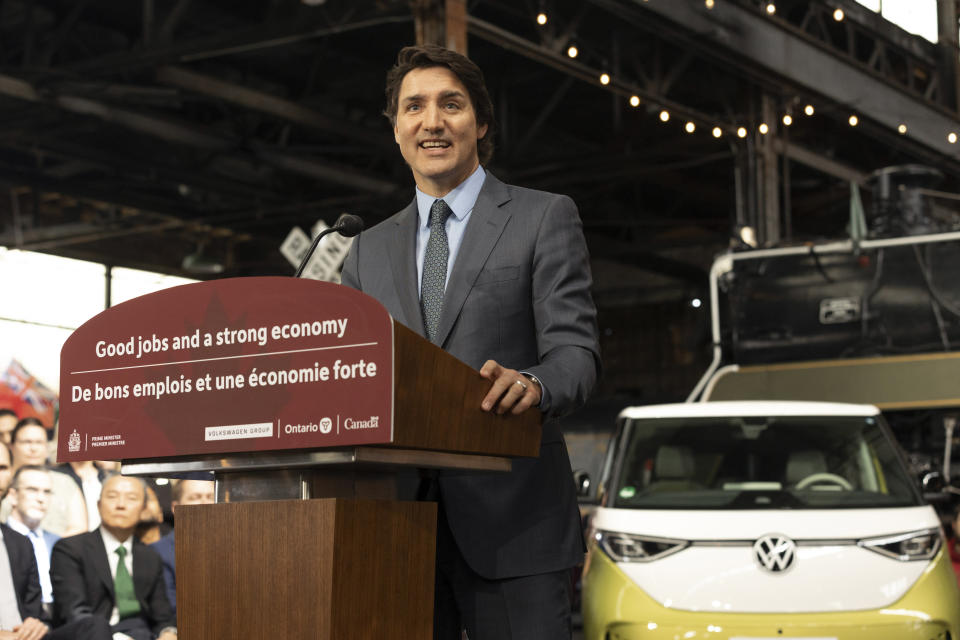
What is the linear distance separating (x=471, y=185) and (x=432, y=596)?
79cm

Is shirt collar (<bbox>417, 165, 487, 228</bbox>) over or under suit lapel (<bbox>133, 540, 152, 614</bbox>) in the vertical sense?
over

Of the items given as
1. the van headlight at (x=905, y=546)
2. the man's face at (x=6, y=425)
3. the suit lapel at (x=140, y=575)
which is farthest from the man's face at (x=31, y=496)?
the van headlight at (x=905, y=546)

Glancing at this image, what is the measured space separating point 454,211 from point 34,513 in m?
Result: 3.97

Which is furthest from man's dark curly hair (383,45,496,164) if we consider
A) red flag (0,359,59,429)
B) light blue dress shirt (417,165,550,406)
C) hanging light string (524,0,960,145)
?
hanging light string (524,0,960,145)

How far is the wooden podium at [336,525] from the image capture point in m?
1.83

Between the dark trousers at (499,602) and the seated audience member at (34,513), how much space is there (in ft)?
12.8

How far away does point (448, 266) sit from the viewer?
236 centimetres

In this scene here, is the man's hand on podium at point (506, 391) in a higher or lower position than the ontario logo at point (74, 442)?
higher

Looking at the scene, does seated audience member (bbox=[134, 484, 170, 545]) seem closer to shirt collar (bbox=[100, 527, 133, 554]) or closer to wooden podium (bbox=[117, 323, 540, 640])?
shirt collar (bbox=[100, 527, 133, 554])

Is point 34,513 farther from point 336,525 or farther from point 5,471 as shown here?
point 336,525

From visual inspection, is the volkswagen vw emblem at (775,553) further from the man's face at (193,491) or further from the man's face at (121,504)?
the man's face at (121,504)

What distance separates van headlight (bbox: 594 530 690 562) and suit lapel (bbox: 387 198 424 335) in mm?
3656

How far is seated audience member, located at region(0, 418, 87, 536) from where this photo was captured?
581 centimetres

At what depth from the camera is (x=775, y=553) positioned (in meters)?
5.70
